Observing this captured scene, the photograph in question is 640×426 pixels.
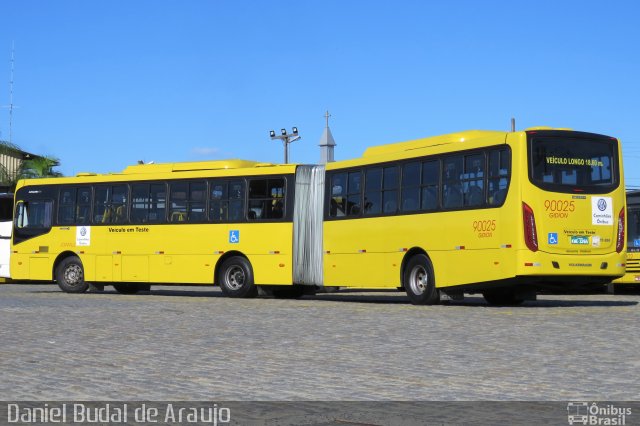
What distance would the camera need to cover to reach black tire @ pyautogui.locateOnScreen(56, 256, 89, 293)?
2934 centimetres

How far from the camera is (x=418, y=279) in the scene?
2278 centimetres

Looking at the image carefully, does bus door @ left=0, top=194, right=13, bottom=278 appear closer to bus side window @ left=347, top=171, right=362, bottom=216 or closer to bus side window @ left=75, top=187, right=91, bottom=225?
bus side window @ left=75, top=187, right=91, bottom=225

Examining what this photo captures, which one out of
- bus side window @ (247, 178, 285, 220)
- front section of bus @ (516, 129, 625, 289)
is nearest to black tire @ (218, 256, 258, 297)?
bus side window @ (247, 178, 285, 220)

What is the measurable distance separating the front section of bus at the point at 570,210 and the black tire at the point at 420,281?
2.42 m

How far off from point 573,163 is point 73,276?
14219mm

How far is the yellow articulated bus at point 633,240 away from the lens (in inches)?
1228

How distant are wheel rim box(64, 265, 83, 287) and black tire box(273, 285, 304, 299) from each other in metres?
5.34

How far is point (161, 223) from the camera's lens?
2803cm

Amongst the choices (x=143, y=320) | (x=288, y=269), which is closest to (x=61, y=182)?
(x=288, y=269)

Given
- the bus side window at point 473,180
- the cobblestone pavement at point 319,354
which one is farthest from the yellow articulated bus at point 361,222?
the cobblestone pavement at point 319,354

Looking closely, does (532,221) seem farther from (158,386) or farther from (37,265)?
(37,265)

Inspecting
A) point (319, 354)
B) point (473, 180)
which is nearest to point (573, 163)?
point (473, 180)

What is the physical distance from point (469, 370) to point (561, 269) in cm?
990

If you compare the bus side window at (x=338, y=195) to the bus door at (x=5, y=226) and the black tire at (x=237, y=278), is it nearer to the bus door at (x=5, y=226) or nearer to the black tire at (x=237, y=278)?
Result: the black tire at (x=237, y=278)
